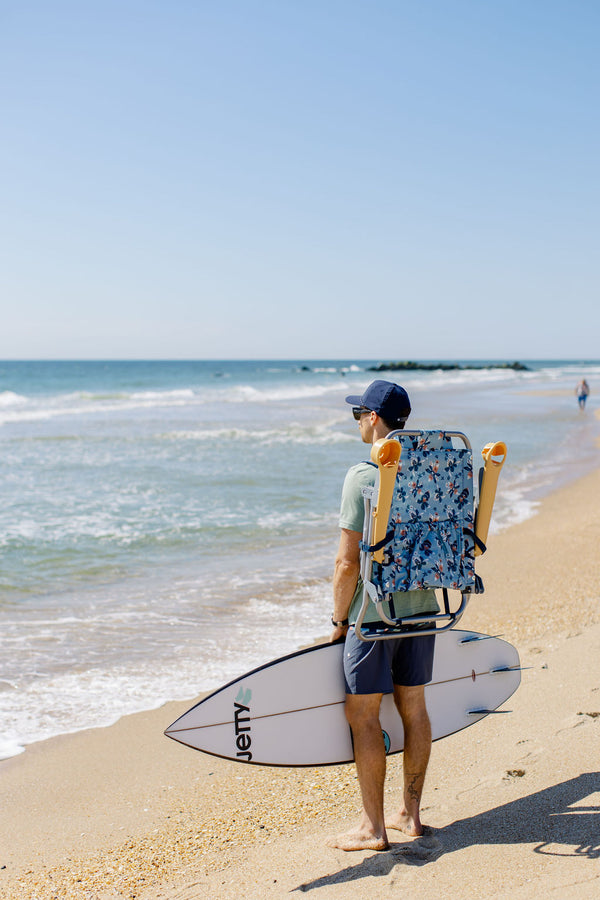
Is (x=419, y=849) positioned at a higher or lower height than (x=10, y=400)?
lower

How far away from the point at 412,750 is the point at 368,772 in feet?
0.75

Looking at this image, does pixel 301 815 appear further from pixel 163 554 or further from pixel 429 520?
pixel 163 554

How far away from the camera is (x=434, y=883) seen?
2713 mm

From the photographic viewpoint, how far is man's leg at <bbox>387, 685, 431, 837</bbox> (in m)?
3.11

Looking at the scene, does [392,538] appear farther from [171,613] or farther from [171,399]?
[171,399]

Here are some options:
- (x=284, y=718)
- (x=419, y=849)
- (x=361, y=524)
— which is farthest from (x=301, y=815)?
(x=361, y=524)

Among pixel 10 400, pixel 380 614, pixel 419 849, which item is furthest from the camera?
pixel 10 400

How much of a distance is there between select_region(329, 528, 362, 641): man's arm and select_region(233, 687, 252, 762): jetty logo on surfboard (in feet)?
2.25

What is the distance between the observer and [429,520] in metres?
2.89

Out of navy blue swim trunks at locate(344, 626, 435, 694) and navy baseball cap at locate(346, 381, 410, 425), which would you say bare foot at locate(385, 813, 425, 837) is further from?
navy baseball cap at locate(346, 381, 410, 425)

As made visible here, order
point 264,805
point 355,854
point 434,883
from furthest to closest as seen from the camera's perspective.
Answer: point 264,805
point 355,854
point 434,883

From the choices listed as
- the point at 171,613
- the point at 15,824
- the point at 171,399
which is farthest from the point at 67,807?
the point at 171,399

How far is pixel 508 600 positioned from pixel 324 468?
882 cm

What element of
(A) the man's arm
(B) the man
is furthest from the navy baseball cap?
(A) the man's arm
